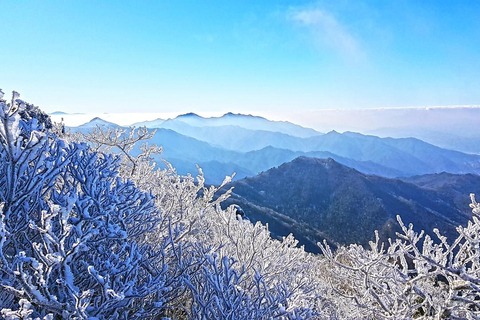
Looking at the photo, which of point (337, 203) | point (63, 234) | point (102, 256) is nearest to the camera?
point (63, 234)

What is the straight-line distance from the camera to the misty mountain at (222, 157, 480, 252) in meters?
55.3

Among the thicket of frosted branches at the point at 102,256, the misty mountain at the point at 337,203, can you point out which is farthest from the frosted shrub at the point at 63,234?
the misty mountain at the point at 337,203

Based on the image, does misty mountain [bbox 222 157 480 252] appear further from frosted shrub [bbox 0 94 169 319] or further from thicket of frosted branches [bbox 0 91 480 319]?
frosted shrub [bbox 0 94 169 319]

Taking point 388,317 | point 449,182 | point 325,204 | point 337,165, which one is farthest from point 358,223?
point 449,182

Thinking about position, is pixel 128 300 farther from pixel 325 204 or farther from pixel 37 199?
pixel 325 204

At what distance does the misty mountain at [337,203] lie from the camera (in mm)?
55344

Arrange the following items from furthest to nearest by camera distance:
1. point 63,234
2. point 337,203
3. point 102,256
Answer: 1. point 337,203
2. point 102,256
3. point 63,234

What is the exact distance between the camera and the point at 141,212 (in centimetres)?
456

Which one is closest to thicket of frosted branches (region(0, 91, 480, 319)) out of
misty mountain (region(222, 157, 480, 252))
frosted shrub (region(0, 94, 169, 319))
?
frosted shrub (region(0, 94, 169, 319))

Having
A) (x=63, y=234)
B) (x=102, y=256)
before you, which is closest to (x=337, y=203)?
(x=102, y=256)

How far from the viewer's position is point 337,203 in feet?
242

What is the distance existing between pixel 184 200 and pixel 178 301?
6.30ft

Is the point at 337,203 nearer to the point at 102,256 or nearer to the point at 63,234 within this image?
the point at 102,256

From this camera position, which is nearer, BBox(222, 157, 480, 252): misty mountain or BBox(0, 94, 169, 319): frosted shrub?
BBox(0, 94, 169, 319): frosted shrub
